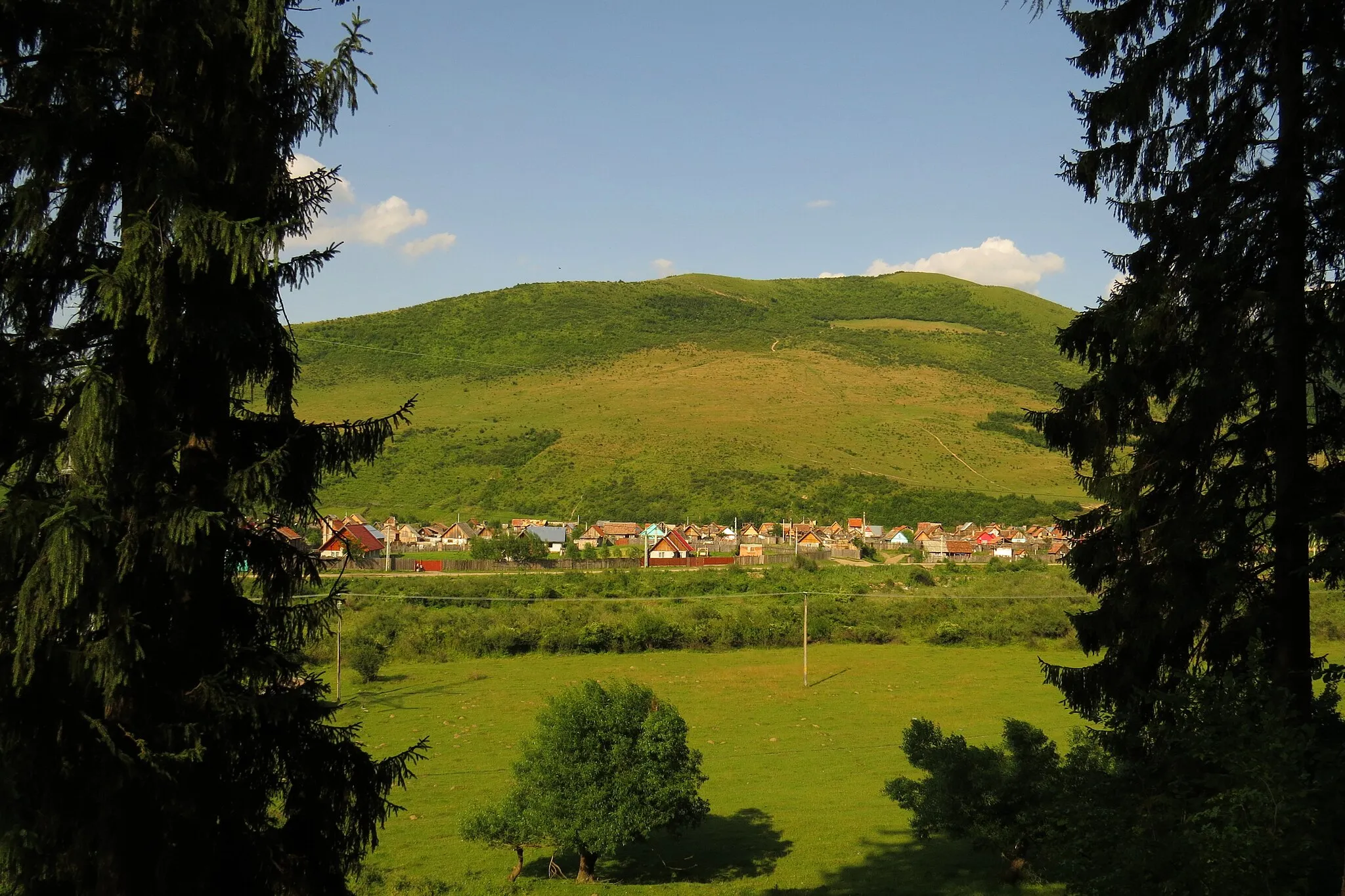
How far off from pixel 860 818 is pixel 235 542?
19928 millimetres

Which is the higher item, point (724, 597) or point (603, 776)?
point (603, 776)

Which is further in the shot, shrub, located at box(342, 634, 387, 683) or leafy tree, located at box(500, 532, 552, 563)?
leafy tree, located at box(500, 532, 552, 563)

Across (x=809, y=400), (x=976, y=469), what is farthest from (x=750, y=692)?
(x=809, y=400)

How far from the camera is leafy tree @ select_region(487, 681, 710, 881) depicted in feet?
55.3

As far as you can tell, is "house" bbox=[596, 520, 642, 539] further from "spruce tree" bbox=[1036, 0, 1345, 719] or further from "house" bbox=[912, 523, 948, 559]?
"spruce tree" bbox=[1036, 0, 1345, 719]

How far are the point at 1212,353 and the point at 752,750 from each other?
24.2 meters

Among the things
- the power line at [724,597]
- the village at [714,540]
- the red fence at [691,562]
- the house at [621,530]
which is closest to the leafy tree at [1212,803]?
the power line at [724,597]

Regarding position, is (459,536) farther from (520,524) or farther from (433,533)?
(520,524)

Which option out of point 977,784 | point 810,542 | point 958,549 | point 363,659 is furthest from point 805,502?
point 977,784

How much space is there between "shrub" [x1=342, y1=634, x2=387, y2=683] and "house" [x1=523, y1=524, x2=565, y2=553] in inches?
1468

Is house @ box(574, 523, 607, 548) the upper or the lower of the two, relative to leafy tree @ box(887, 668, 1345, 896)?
lower

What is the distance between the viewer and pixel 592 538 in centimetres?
8631

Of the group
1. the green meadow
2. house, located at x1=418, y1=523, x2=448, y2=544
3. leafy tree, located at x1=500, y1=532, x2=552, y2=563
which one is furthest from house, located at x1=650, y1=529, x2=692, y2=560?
house, located at x1=418, y1=523, x2=448, y2=544

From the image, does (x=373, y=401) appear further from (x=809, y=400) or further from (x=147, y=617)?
(x=147, y=617)
